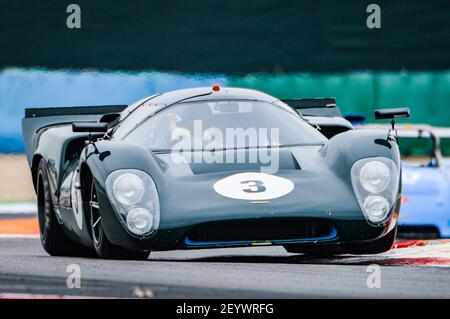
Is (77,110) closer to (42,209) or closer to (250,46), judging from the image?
(42,209)

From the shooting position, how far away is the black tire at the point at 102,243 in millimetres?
6883

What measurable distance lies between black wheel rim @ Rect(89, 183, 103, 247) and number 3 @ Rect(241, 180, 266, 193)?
821 millimetres

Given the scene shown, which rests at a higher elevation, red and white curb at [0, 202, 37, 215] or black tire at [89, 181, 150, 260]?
black tire at [89, 181, 150, 260]

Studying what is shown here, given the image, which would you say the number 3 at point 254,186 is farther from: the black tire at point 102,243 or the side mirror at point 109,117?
the side mirror at point 109,117

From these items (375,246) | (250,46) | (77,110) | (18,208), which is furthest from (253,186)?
(250,46)

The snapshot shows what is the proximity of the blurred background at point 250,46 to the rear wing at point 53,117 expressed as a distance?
7876 mm

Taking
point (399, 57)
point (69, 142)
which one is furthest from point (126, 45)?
point (69, 142)

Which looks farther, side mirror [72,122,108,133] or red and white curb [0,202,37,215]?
red and white curb [0,202,37,215]

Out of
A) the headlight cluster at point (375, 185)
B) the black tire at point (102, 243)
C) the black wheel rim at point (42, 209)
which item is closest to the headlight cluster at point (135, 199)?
the black tire at point (102, 243)

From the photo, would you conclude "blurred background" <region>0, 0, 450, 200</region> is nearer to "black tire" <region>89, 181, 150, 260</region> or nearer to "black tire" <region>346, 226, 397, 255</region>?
"black tire" <region>346, 226, 397, 255</region>

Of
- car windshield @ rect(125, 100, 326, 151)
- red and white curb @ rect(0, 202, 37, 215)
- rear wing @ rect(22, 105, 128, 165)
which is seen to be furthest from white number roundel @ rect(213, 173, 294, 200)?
red and white curb @ rect(0, 202, 37, 215)

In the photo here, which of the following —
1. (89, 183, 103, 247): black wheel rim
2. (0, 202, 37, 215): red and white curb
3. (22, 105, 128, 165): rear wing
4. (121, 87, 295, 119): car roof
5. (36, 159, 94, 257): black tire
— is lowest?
(0, 202, 37, 215): red and white curb

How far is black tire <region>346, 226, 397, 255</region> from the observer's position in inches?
278

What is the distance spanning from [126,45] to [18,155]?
252cm
